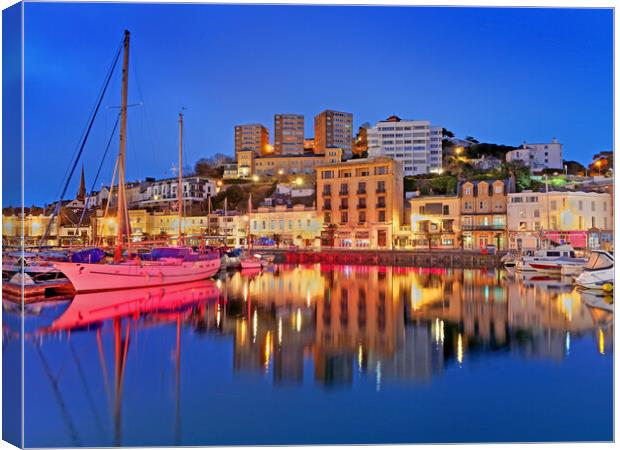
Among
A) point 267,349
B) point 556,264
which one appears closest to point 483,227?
point 556,264

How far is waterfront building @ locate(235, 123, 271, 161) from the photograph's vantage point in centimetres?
8500

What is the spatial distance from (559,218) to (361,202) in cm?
1591

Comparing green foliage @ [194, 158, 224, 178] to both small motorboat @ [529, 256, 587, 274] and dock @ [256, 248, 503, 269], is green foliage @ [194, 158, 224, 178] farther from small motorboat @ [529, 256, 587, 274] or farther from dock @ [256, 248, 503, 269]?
small motorboat @ [529, 256, 587, 274]

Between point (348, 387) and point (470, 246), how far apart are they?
34.8 meters

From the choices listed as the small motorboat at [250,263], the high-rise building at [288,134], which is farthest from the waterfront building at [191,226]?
the high-rise building at [288,134]

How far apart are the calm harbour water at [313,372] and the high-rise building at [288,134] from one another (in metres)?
68.5

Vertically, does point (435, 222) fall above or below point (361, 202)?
below

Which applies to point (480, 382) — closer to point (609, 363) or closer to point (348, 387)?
point (348, 387)

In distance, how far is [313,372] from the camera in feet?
29.8

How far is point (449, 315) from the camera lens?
49.3 feet

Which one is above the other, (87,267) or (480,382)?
(87,267)

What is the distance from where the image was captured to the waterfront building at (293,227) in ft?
156

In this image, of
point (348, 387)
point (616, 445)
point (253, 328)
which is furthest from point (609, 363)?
point (253, 328)

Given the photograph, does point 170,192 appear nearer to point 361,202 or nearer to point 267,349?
point 361,202
